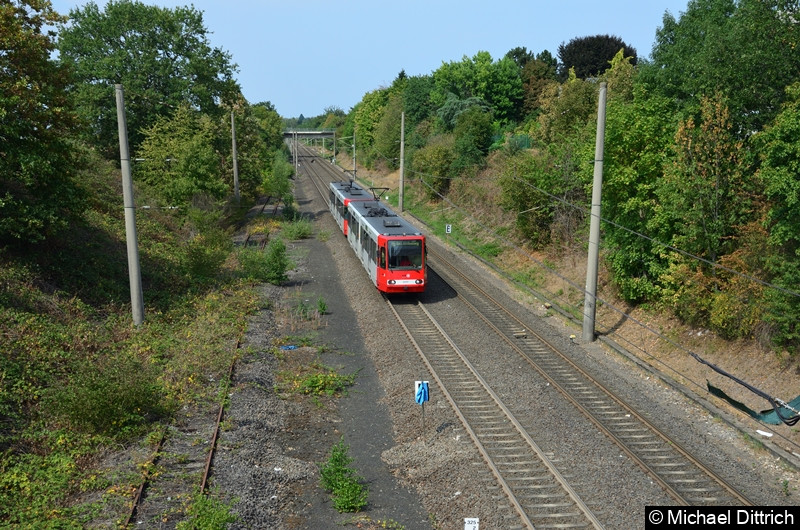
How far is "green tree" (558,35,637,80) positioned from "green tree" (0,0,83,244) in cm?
5018

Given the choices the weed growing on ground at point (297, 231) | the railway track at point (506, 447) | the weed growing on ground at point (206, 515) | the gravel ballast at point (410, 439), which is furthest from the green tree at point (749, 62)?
the weed growing on ground at point (297, 231)

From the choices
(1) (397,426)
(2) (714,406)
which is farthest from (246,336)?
(2) (714,406)

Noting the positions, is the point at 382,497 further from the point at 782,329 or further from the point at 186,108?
the point at 186,108

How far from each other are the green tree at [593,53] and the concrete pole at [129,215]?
50.4 metres

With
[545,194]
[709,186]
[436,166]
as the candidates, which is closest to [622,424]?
[709,186]

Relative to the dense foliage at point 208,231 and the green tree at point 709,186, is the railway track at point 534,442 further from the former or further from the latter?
the green tree at point 709,186

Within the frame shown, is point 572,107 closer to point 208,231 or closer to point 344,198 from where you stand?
point 344,198

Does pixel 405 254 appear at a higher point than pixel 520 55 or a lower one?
lower

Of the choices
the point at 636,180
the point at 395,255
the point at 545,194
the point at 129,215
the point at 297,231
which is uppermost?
the point at 636,180

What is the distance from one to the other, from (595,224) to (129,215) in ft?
43.8

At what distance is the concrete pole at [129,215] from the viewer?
16156 mm

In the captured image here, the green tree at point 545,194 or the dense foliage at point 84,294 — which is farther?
the green tree at point 545,194

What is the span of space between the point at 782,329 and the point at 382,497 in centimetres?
1069

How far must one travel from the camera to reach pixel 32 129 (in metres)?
16.7
